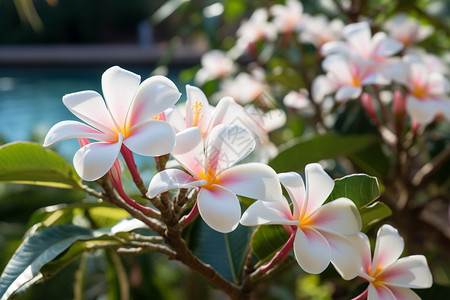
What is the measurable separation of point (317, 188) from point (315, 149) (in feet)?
1.18

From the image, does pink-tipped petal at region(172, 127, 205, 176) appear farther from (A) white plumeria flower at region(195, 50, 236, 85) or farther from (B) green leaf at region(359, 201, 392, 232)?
(A) white plumeria flower at region(195, 50, 236, 85)

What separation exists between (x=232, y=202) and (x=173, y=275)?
1.45 metres

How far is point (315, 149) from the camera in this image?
72cm

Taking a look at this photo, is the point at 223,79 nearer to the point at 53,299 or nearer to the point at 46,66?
the point at 53,299

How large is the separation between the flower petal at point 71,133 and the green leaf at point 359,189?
181 millimetres

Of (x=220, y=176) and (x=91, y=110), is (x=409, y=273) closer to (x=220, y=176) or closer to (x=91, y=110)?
(x=220, y=176)

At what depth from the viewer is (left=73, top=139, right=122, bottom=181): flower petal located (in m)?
0.33

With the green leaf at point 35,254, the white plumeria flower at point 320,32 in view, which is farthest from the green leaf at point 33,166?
the white plumeria flower at point 320,32

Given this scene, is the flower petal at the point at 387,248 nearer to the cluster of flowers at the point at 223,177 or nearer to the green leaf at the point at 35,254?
the cluster of flowers at the point at 223,177

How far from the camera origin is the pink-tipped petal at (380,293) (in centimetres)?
37

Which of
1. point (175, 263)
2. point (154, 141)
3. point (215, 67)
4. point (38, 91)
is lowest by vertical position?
point (38, 91)

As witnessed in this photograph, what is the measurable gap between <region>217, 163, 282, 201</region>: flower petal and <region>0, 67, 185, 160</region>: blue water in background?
4.10 metres

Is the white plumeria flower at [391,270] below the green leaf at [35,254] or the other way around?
below

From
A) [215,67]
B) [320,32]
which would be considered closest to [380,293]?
[320,32]
